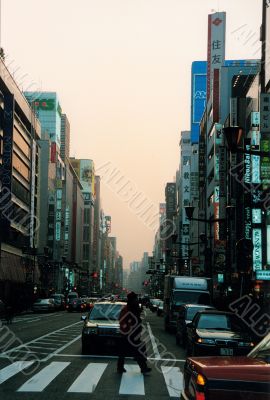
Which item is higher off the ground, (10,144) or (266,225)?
(10,144)

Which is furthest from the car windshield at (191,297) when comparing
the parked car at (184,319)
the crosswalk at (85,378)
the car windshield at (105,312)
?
the crosswalk at (85,378)

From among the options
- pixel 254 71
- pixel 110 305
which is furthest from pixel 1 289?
pixel 110 305

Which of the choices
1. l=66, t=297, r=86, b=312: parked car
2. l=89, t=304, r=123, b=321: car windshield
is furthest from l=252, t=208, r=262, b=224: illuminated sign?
l=89, t=304, r=123, b=321: car windshield

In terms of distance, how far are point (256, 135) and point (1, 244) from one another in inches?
1444

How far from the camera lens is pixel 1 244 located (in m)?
74.9

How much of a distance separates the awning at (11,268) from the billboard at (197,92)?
46412 mm

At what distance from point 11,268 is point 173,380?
69.5m

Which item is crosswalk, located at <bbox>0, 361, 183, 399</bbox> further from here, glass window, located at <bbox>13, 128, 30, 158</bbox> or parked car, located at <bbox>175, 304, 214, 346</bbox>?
glass window, located at <bbox>13, 128, 30, 158</bbox>

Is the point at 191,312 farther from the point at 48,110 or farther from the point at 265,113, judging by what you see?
the point at 48,110

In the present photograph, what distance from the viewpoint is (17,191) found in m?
87.6

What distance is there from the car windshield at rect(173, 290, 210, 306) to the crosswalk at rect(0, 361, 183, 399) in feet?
49.9

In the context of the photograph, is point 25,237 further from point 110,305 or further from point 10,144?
point 110,305

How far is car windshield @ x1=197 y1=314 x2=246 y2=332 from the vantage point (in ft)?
54.1

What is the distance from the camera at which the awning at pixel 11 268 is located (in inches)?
2945
